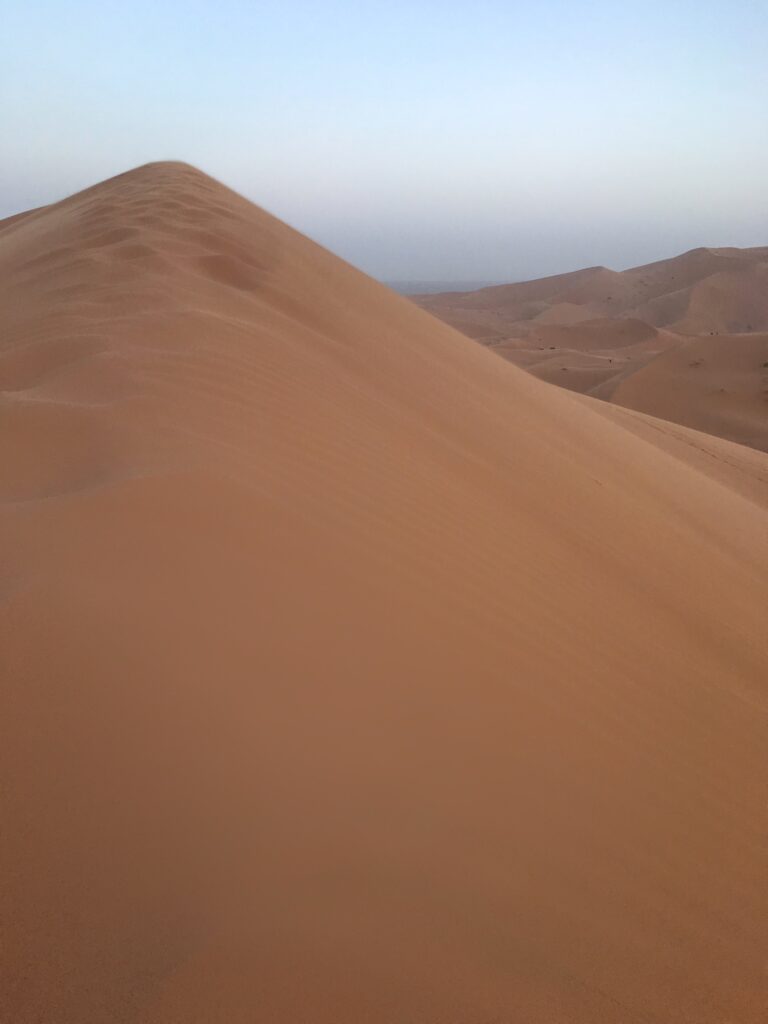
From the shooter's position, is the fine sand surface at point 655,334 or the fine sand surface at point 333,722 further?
the fine sand surface at point 655,334

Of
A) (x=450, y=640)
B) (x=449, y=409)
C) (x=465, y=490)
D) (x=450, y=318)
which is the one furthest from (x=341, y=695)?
(x=450, y=318)

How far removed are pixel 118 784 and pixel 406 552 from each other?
1462 mm

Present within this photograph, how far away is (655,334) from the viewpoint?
3022 centimetres

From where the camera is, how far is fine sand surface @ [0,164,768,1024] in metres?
1.34

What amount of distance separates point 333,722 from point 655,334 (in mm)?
31292

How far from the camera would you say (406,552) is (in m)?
2.79

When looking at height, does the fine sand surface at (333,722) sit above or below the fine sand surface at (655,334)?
below

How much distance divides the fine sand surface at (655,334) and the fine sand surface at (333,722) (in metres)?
12.8

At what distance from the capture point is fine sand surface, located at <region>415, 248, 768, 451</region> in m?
16.5

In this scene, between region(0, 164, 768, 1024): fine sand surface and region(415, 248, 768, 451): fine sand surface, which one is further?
region(415, 248, 768, 451): fine sand surface

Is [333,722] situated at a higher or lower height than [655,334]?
lower

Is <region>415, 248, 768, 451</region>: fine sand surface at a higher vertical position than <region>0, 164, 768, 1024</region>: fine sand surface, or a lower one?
higher

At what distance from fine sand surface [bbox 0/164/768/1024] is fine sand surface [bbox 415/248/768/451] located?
1278cm

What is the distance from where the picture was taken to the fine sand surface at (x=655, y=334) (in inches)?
648
